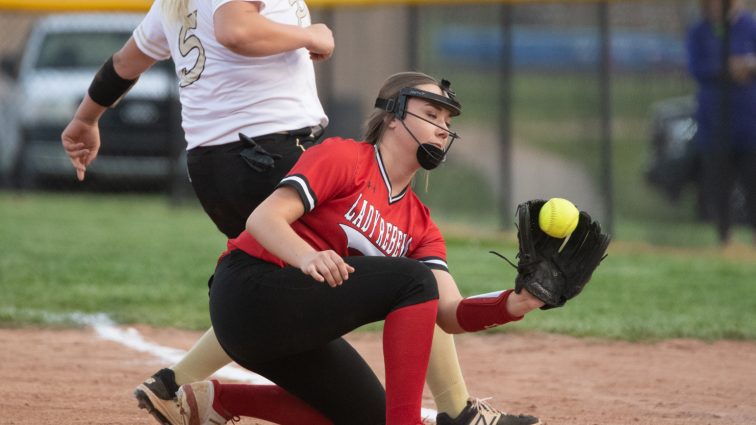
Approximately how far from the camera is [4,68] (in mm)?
12609

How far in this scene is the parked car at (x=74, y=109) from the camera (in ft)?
40.1

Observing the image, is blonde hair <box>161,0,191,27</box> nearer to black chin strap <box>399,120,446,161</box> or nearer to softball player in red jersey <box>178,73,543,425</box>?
softball player in red jersey <box>178,73,543,425</box>

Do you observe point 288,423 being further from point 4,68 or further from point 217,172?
point 4,68

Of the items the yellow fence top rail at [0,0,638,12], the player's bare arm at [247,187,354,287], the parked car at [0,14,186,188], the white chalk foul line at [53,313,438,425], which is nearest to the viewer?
the player's bare arm at [247,187,354,287]

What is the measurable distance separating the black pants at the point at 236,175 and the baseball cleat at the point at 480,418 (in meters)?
0.89

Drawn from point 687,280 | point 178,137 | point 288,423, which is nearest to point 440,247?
point 288,423

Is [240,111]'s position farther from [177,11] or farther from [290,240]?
[290,240]

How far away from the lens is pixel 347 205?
10.8 feet

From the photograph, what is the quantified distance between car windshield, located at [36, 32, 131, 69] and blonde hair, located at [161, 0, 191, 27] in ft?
29.0

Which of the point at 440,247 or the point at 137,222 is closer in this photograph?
the point at 440,247

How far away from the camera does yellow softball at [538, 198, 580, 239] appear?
3.23m

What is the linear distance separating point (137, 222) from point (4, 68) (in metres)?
3.33

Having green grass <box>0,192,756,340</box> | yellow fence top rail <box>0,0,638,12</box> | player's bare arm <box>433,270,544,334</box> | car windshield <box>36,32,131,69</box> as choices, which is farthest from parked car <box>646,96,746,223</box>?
player's bare arm <box>433,270,544,334</box>

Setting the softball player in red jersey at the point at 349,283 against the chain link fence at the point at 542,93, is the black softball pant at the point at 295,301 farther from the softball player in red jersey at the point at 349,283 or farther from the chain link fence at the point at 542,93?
the chain link fence at the point at 542,93
